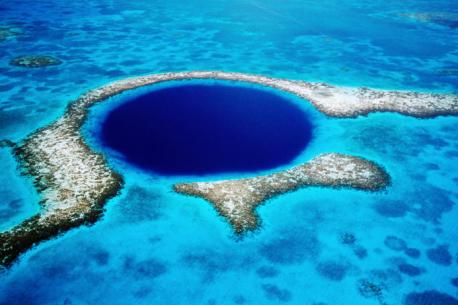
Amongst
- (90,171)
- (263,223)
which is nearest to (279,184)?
(263,223)

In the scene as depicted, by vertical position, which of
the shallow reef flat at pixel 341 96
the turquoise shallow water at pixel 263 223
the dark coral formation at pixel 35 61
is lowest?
the turquoise shallow water at pixel 263 223

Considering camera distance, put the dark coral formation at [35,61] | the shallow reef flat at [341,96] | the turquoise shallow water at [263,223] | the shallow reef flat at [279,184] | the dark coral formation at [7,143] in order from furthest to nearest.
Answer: the dark coral formation at [35,61], the shallow reef flat at [341,96], the dark coral formation at [7,143], the shallow reef flat at [279,184], the turquoise shallow water at [263,223]

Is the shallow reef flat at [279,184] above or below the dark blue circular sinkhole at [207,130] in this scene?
below

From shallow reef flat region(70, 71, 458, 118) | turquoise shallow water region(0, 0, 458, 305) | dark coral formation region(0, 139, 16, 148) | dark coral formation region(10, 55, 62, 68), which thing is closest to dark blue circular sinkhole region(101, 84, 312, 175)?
turquoise shallow water region(0, 0, 458, 305)

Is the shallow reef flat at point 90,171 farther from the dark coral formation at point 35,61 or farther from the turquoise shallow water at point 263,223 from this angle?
the dark coral formation at point 35,61

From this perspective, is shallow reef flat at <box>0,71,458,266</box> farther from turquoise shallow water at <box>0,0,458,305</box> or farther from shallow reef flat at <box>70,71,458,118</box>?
turquoise shallow water at <box>0,0,458,305</box>

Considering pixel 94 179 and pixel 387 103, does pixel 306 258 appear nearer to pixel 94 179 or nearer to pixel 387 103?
pixel 94 179

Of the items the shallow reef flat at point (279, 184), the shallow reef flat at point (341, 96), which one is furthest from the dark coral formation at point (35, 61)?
the shallow reef flat at point (279, 184)
